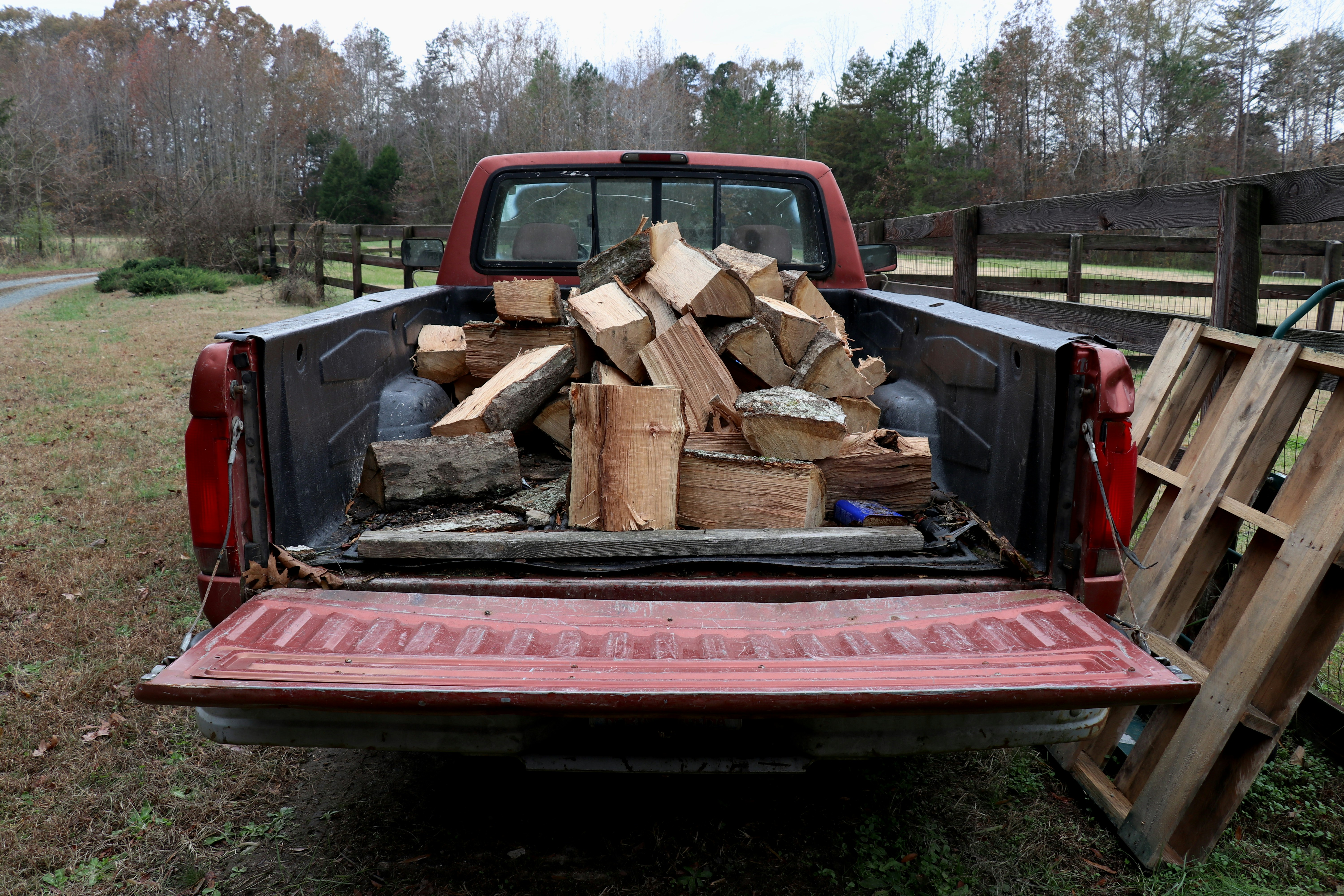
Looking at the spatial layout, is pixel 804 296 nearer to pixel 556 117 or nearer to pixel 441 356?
pixel 441 356

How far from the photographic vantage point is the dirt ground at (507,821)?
85.6 inches

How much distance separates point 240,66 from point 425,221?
585 inches

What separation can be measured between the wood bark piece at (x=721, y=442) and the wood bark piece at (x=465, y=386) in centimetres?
114

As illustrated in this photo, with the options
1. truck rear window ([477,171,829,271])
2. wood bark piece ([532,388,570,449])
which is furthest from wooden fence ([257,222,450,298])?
wood bark piece ([532,388,570,449])

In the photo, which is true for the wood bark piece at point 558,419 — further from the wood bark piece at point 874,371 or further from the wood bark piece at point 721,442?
the wood bark piece at point 874,371

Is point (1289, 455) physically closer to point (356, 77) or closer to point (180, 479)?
point (180, 479)

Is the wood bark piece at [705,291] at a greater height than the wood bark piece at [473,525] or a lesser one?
greater

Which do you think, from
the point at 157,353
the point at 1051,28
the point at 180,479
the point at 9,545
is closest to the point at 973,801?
the point at 9,545

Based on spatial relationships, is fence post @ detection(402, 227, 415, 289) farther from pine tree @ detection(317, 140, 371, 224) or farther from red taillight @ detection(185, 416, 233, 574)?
pine tree @ detection(317, 140, 371, 224)

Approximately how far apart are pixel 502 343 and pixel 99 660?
1.89m

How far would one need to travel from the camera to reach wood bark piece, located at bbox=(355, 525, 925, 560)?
6.70 ft

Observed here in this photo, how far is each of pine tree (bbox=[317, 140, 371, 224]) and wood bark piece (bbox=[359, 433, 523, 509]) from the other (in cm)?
4389

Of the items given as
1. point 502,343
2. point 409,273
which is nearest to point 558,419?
point 502,343

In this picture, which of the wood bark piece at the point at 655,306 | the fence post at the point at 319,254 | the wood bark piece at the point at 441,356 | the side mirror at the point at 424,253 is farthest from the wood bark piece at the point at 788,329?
the fence post at the point at 319,254
